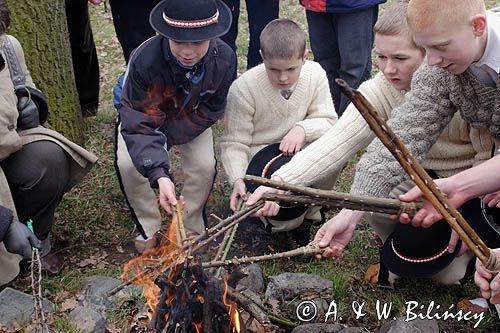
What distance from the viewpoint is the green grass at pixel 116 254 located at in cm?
342

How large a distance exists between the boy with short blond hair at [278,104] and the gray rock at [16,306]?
51.6 inches

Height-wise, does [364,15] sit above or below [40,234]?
above

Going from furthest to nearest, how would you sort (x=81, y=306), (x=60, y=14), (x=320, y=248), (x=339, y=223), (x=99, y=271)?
(x=60, y=14) < (x=99, y=271) < (x=81, y=306) < (x=339, y=223) < (x=320, y=248)

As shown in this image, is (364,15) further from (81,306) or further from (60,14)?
(81,306)

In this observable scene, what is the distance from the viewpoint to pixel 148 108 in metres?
3.71

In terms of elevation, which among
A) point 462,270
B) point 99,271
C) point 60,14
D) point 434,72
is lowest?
point 99,271

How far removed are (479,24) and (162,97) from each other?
6.19 ft

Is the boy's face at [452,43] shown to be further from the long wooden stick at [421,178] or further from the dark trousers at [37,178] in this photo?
the dark trousers at [37,178]

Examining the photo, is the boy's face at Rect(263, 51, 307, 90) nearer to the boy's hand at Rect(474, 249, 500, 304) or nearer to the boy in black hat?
the boy in black hat

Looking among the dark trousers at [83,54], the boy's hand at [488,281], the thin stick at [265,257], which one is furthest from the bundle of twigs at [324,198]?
the dark trousers at [83,54]

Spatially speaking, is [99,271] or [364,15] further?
[364,15]

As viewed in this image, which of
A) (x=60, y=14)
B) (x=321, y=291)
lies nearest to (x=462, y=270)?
(x=321, y=291)

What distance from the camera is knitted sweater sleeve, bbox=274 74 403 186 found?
132 inches

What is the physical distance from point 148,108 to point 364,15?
202cm
